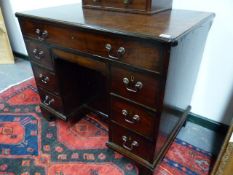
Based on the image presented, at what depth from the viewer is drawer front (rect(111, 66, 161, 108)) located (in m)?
0.77

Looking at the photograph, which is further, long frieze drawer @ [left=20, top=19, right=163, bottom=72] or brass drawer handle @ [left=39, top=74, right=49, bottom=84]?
brass drawer handle @ [left=39, top=74, right=49, bottom=84]

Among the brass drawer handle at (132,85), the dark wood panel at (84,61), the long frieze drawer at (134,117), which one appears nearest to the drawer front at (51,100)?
the dark wood panel at (84,61)

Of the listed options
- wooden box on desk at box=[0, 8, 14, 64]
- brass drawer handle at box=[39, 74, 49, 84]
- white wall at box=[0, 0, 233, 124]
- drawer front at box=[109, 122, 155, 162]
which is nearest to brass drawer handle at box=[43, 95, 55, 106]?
brass drawer handle at box=[39, 74, 49, 84]

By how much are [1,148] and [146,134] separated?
3.07 feet

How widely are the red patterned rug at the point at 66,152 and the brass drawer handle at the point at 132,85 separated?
0.53 meters

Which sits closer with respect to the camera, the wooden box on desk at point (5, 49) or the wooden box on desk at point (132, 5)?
the wooden box on desk at point (132, 5)

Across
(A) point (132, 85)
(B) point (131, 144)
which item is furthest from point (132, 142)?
(A) point (132, 85)

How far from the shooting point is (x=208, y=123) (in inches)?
54.2

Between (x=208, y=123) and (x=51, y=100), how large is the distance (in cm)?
107

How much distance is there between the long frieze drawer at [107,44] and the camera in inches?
28.0

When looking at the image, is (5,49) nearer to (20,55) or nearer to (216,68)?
(20,55)

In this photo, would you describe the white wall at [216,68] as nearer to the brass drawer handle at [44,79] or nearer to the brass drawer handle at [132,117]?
the brass drawer handle at [132,117]

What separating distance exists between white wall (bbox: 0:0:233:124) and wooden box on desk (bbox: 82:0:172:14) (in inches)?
7.8

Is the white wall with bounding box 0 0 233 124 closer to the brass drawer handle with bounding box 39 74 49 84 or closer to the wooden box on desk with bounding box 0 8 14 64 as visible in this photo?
the brass drawer handle with bounding box 39 74 49 84
